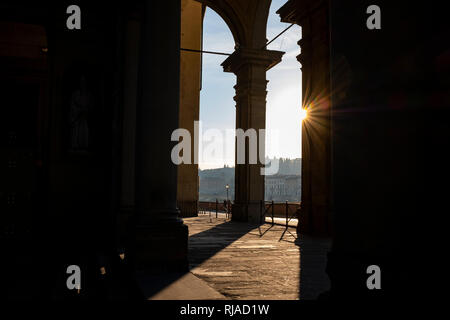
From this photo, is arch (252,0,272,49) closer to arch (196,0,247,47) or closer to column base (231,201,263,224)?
arch (196,0,247,47)

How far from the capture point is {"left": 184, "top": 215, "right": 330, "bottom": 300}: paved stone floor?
4.29 meters

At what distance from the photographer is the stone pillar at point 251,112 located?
1517 cm

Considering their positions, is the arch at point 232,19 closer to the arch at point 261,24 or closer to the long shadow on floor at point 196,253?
the arch at point 261,24

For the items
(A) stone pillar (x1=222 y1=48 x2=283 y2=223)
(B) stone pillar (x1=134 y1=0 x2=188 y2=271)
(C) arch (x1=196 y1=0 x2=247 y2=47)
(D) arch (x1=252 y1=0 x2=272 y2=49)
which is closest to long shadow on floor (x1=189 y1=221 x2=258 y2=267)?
(B) stone pillar (x1=134 y1=0 x2=188 y2=271)

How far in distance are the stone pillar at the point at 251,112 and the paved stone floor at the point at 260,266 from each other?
5592 mm

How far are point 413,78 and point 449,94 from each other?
22 centimetres

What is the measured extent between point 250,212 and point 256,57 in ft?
19.9

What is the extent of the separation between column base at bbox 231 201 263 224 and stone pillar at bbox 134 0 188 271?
9.63 metres

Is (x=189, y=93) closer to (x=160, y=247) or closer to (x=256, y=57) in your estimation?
(x=256, y=57)

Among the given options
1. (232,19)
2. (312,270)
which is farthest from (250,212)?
(312,270)

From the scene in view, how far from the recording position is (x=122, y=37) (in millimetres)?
9273

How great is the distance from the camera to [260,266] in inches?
228
